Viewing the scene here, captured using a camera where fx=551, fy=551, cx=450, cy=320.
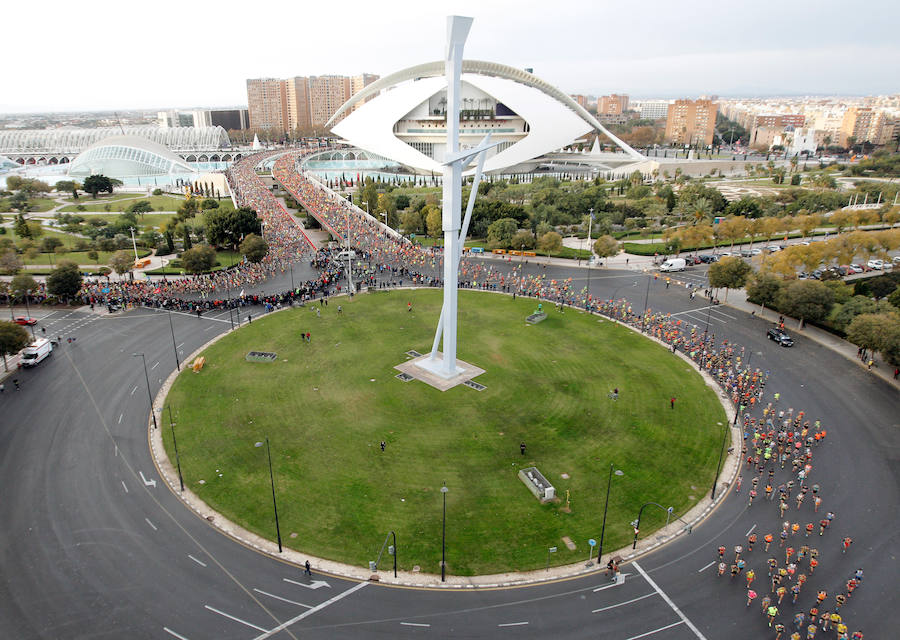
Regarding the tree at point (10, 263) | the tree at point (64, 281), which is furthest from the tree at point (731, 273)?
the tree at point (10, 263)

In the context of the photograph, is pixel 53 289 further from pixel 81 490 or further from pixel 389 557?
pixel 389 557

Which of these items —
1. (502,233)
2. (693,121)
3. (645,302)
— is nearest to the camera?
Answer: (645,302)

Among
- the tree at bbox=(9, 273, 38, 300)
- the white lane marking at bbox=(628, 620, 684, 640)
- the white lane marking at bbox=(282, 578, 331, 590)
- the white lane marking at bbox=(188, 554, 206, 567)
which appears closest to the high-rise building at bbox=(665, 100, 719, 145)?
the tree at bbox=(9, 273, 38, 300)

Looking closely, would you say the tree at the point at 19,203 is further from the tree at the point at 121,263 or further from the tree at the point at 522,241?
the tree at the point at 522,241

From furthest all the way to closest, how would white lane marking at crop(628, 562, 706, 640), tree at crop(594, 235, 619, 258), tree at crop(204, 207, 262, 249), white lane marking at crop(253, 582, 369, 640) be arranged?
tree at crop(204, 207, 262, 249) < tree at crop(594, 235, 619, 258) < white lane marking at crop(628, 562, 706, 640) < white lane marking at crop(253, 582, 369, 640)

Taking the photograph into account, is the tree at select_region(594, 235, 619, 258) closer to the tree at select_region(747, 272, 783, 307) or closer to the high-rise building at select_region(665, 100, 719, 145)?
the tree at select_region(747, 272, 783, 307)

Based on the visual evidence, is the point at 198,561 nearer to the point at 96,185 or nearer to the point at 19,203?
the point at 19,203

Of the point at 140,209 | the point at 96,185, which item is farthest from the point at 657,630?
the point at 96,185
